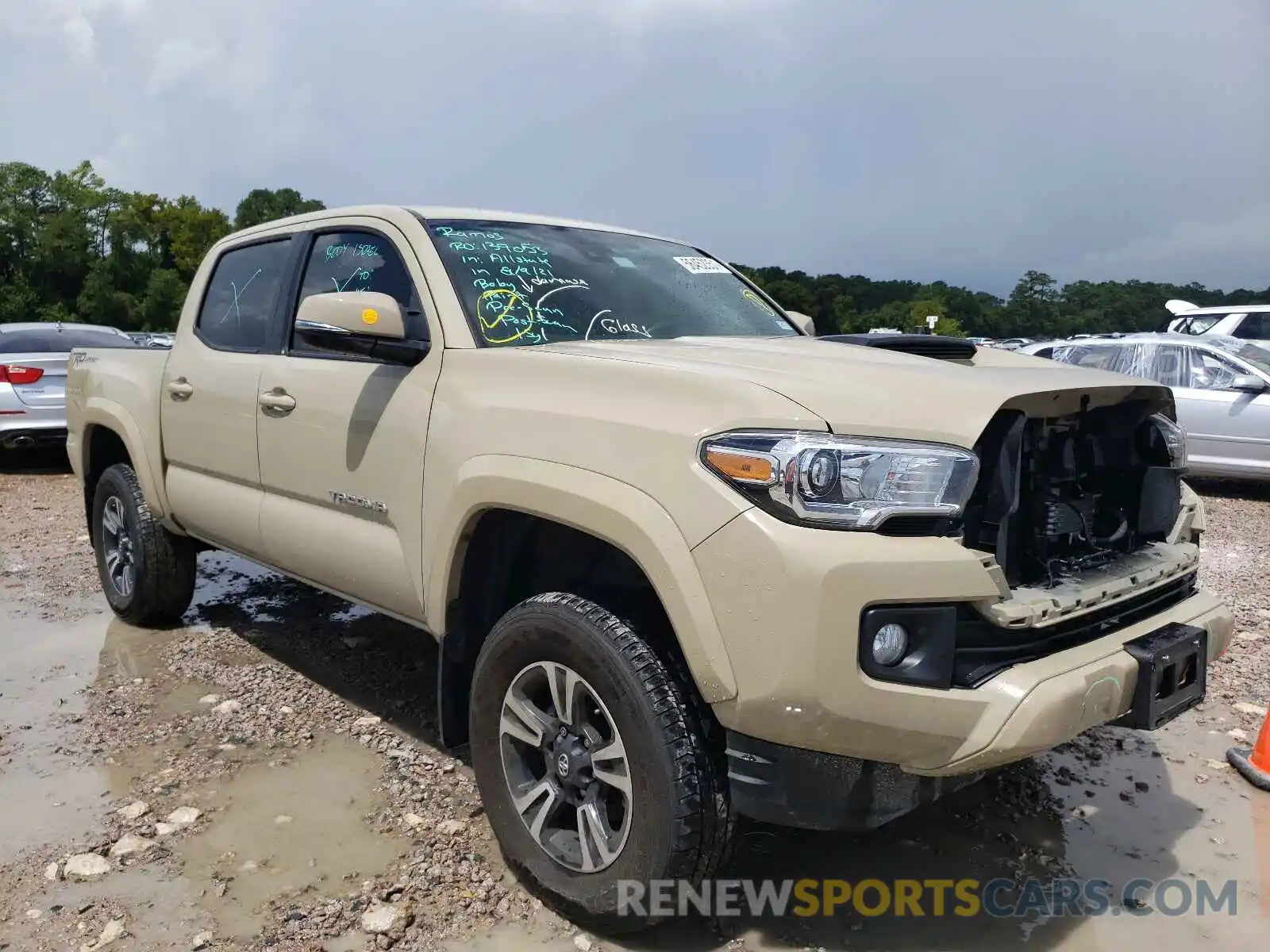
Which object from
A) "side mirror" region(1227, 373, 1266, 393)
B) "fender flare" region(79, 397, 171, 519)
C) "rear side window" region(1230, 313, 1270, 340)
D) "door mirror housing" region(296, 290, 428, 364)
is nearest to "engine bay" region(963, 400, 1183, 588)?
"door mirror housing" region(296, 290, 428, 364)

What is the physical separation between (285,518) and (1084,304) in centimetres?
4322

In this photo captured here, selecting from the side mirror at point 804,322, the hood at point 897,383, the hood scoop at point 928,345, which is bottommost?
the hood at point 897,383

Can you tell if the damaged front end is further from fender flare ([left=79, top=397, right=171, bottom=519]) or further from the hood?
fender flare ([left=79, top=397, right=171, bottom=519])

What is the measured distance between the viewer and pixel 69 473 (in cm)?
1025

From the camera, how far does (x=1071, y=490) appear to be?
256cm

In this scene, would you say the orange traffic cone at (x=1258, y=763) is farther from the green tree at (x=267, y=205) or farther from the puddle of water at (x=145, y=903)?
the green tree at (x=267, y=205)

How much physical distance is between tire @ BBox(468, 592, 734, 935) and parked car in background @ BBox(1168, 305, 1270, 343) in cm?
1198

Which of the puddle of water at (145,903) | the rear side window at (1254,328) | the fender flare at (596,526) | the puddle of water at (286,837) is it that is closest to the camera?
the fender flare at (596,526)

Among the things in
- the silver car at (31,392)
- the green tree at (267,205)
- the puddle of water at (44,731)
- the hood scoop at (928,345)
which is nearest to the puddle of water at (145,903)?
the puddle of water at (44,731)

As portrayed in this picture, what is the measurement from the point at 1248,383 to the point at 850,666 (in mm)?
8674

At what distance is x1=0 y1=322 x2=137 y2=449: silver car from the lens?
948 cm

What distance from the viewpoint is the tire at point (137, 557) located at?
186 inches

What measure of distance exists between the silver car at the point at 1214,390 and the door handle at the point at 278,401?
283 inches

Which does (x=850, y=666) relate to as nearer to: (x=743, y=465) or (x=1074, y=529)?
(x=743, y=465)
